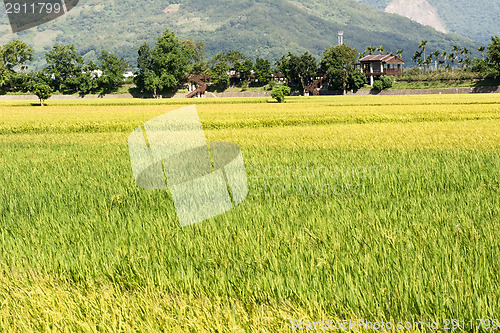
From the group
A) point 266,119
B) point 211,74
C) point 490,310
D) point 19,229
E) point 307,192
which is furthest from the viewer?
point 211,74

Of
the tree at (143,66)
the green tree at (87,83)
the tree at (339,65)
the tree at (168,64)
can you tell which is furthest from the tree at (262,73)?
the green tree at (87,83)

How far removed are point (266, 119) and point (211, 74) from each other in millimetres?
64460

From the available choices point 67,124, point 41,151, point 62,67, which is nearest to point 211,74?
point 62,67

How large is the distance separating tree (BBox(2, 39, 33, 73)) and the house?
253 feet

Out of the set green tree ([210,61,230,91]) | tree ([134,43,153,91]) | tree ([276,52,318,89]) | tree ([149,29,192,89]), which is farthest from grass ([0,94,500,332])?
tree ([134,43,153,91])

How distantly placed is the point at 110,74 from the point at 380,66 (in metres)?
48.6

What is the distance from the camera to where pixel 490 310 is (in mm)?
2555

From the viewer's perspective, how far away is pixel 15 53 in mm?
106125

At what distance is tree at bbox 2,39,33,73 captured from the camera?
105 metres

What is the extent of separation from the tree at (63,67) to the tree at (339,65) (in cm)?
4608

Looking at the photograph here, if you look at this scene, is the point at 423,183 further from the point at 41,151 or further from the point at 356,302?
the point at 41,151

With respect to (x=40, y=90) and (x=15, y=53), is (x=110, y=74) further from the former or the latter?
(x=15, y=53)

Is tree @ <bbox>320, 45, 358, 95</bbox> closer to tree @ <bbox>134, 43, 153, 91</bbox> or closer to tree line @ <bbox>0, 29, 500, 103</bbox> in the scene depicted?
tree line @ <bbox>0, 29, 500, 103</bbox>

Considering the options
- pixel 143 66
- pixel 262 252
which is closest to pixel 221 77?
pixel 143 66
